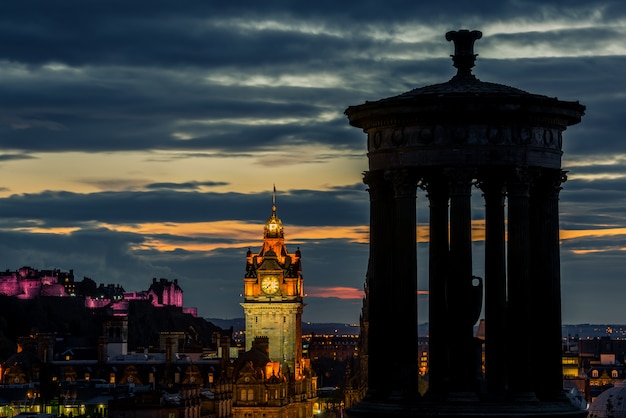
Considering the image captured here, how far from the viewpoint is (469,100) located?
129ft

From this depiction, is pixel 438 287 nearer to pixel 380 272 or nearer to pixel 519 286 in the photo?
pixel 380 272

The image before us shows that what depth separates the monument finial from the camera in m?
41.2

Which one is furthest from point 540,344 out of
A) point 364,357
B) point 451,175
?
point 364,357

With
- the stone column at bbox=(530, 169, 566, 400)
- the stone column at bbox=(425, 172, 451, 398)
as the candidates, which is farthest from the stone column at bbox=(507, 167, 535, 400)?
the stone column at bbox=(425, 172, 451, 398)

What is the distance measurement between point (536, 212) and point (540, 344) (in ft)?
7.82

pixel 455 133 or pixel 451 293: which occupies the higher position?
pixel 455 133

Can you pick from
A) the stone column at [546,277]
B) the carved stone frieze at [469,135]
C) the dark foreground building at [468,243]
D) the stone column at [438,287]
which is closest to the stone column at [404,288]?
the dark foreground building at [468,243]

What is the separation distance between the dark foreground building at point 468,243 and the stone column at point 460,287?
0.06ft

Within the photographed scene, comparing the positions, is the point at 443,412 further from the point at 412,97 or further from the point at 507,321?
the point at 412,97

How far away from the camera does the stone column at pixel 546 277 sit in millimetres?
40281

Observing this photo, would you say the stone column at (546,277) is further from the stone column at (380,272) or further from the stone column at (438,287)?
the stone column at (380,272)

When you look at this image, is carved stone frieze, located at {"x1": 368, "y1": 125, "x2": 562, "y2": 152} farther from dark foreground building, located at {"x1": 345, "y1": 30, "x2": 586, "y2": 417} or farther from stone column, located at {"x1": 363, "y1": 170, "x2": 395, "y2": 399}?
stone column, located at {"x1": 363, "y1": 170, "x2": 395, "y2": 399}

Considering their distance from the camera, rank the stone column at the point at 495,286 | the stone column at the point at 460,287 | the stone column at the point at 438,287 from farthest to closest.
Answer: the stone column at the point at 495,286 < the stone column at the point at 438,287 < the stone column at the point at 460,287

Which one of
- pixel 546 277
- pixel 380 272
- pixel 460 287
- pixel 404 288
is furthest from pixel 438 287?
pixel 546 277
